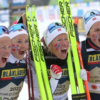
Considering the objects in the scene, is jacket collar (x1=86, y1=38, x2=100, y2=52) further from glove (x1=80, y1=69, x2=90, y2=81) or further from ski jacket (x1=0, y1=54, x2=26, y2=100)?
ski jacket (x1=0, y1=54, x2=26, y2=100)

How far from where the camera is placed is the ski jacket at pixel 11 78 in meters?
1.56

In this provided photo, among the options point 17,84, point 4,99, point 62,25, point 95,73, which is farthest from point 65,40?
point 4,99

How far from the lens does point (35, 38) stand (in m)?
1.80

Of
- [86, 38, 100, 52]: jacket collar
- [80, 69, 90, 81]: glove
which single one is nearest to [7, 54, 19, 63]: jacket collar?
[80, 69, 90, 81]: glove

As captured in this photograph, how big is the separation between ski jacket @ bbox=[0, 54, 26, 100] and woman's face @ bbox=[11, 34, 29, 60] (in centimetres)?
5

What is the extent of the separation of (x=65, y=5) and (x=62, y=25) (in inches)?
9.7

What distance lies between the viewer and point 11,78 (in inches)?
62.4

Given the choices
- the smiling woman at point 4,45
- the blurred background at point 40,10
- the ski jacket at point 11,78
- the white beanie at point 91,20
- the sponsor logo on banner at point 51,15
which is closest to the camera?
the smiling woman at point 4,45

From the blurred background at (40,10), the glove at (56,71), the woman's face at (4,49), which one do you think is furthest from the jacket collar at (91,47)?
the blurred background at (40,10)

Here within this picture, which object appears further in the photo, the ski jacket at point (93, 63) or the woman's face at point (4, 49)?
the ski jacket at point (93, 63)

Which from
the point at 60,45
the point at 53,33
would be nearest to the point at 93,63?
the point at 60,45

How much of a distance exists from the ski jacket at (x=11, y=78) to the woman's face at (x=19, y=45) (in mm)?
46

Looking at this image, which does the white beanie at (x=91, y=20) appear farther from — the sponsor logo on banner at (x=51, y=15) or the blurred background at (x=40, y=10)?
the sponsor logo on banner at (x=51, y=15)

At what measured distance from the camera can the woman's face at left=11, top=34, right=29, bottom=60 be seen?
62.4 inches
